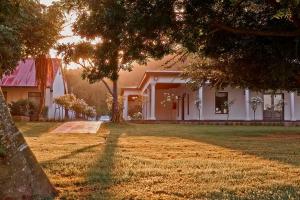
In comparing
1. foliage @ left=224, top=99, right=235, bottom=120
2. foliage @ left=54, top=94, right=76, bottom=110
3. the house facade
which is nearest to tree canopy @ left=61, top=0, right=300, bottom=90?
foliage @ left=224, top=99, right=235, bottom=120

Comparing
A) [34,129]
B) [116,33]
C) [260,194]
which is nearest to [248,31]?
[116,33]

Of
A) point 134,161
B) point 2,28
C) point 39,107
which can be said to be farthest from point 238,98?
point 134,161

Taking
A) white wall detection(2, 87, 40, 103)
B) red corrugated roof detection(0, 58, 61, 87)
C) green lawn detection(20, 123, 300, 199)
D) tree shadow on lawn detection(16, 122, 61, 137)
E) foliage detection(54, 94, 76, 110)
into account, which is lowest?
green lawn detection(20, 123, 300, 199)

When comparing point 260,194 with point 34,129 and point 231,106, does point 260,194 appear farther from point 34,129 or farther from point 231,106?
point 231,106

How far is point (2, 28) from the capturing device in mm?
12078

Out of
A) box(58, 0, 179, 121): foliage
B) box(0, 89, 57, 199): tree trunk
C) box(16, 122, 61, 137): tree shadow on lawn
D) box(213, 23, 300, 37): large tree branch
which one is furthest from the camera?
box(16, 122, 61, 137): tree shadow on lawn

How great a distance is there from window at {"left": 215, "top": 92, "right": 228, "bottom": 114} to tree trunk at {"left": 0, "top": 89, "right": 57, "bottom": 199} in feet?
99.1

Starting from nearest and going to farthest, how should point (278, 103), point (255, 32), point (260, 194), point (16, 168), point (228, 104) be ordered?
1. point (16, 168)
2. point (260, 194)
3. point (255, 32)
4. point (228, 104)
5. point (278, 103)

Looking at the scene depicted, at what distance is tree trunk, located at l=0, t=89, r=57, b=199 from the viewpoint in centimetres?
427

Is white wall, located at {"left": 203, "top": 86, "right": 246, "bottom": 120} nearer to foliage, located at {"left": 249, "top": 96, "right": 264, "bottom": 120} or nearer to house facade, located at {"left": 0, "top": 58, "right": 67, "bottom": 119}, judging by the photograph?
foliage, located at {"left": 249, "top": 96, "right": 264, "bottom": 120}

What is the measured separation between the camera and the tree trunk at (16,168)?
427 centimetres

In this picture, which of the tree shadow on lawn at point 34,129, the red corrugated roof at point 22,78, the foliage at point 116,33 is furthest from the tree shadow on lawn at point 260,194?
the red corrugated roof at point 22,78

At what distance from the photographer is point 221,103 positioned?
3434 centimetres

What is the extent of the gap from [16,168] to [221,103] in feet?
101
